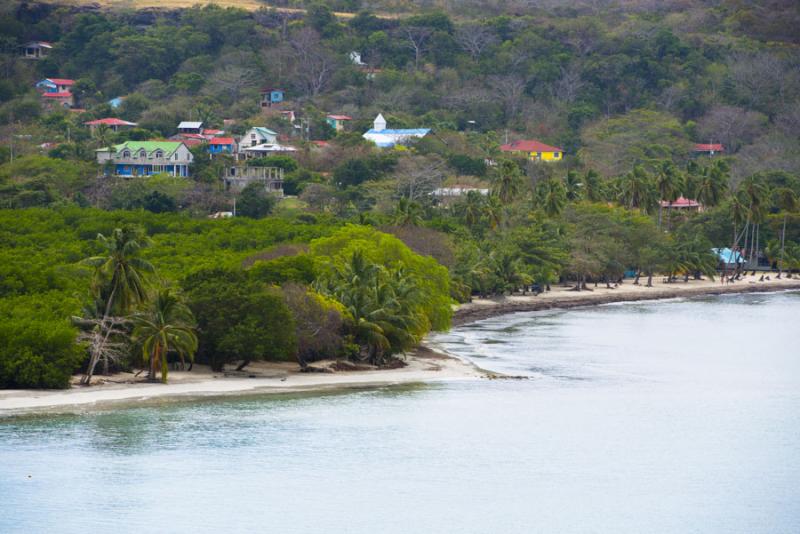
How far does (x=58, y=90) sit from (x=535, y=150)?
63.5 metres

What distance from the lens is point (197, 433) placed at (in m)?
47.3

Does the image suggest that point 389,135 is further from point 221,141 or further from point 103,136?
point 103,136

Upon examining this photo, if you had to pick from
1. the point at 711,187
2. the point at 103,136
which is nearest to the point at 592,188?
the point at 711,187

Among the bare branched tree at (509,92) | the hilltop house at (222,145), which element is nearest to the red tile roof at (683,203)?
the hilltop house at (222,145)

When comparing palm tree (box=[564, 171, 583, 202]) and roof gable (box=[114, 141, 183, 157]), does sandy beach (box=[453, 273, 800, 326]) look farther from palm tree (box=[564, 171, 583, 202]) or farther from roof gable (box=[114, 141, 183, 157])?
roof gable (box=[114, 141, 183, 157])

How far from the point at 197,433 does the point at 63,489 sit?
7332 mm

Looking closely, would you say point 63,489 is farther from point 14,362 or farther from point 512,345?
point 512,345

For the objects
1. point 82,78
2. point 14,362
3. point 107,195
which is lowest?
point 14,362

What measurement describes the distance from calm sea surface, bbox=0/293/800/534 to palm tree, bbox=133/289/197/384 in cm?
273

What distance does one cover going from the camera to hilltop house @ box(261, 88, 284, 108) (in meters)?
166

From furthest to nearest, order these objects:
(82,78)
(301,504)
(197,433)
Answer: (82,78) < (197,433) < (301,504)

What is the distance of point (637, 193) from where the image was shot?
11306 centimetres

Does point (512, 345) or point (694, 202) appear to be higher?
point (694, 202)

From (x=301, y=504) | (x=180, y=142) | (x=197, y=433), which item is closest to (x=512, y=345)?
(x=197, y=433)
